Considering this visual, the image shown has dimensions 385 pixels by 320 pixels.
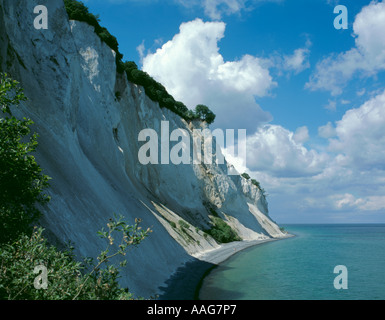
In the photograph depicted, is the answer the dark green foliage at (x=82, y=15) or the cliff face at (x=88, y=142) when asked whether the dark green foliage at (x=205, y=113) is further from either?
the dark green foliage at (x=82, y=15)

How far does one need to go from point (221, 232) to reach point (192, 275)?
→ 25.4 m

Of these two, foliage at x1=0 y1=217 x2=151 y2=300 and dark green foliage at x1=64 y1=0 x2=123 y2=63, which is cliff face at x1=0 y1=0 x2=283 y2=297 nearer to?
dark green foliage at x1=64 y1=0 x2=123 y2=63

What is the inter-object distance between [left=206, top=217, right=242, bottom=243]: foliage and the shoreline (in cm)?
607

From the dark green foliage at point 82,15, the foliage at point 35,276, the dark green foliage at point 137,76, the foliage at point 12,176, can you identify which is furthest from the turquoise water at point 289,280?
the dark green foliage at point 82,15

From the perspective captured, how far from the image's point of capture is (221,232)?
52500 mm

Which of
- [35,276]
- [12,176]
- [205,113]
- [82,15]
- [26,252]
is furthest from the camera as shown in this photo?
[205,113]

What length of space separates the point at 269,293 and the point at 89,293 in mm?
22009

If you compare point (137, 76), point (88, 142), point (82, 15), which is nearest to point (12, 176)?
point (88, 142)

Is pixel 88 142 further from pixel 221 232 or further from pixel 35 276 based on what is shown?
pixel 221 232

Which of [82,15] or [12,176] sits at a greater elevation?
[82,15]

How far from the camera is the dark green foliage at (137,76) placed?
34719mm

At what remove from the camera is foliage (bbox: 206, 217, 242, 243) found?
168 feet
